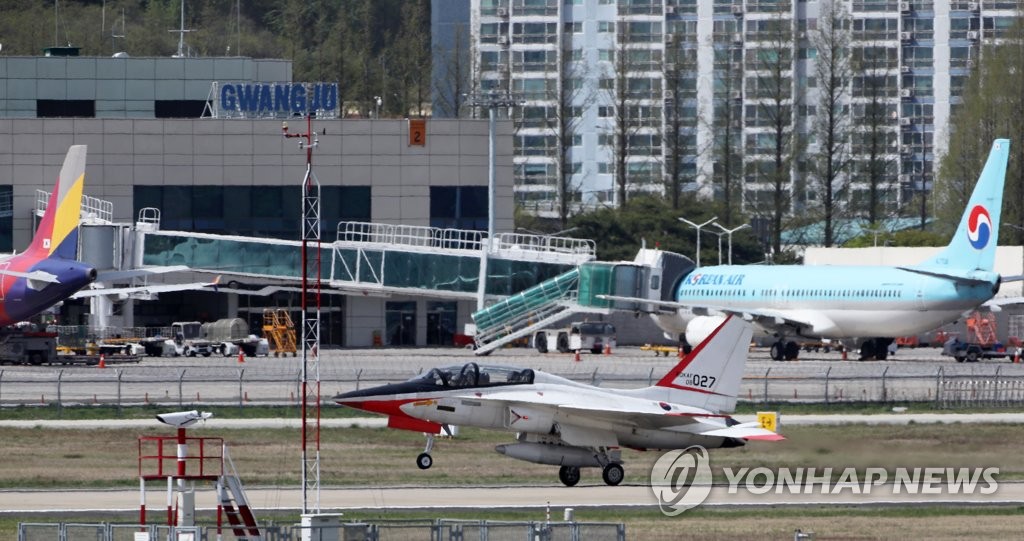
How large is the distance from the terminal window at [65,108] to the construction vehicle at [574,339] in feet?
121

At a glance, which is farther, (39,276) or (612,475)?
(39,276)

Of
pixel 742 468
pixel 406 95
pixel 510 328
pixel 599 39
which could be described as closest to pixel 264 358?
pixel 510 328

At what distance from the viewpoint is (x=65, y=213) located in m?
69.8

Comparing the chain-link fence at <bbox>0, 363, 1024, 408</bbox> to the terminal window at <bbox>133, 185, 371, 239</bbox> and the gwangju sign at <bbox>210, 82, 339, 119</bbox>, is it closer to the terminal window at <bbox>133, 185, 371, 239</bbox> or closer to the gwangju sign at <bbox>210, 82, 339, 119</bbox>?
the terminal window at <bbox>133, 185, 371, 239</bbox>

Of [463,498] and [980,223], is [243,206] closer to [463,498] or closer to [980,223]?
[980,223]

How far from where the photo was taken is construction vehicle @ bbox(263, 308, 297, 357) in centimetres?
9788

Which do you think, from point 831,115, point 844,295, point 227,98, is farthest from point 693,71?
point 844,295

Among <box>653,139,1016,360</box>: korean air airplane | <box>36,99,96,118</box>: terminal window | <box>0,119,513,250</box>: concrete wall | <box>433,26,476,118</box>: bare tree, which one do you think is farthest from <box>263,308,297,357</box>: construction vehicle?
<box>433,26,476,118</box>: bare tree

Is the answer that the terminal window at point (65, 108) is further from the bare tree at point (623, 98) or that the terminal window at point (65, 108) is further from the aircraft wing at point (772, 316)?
the bare tree at point (623, 98)

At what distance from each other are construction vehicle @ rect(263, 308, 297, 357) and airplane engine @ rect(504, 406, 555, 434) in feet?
182

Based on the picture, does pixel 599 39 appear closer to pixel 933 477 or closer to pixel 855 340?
pixel 855 340

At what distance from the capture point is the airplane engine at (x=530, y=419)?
131 ft

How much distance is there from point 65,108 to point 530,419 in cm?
8185

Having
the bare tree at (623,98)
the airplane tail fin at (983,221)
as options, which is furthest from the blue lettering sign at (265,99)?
the bare tree at (623,98)
